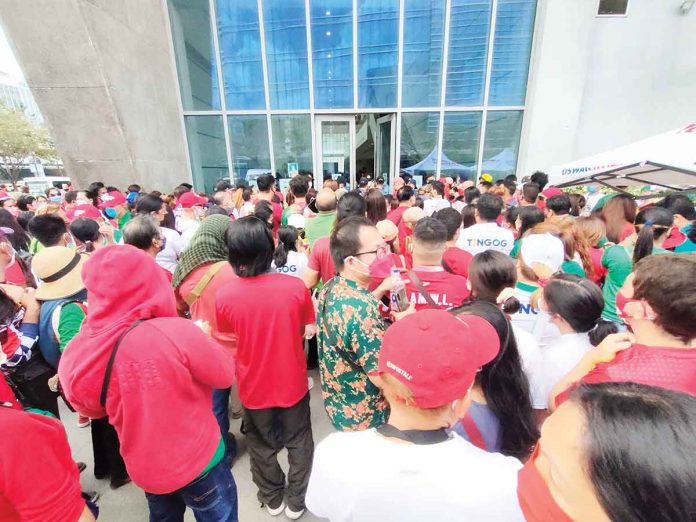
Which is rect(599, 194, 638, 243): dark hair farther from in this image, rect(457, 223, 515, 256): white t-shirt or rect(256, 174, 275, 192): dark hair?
rect(256, 174, 275, 192): dark hair

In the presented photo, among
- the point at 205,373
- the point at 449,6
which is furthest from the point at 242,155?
the point at 205,373

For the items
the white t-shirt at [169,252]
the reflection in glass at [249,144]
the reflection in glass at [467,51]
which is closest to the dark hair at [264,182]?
the white t-shirt at [169,252]

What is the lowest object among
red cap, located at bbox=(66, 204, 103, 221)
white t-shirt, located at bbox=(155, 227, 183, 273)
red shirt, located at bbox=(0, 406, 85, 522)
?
white t-shirt, located at bbox=(155, 227, 183, 273)

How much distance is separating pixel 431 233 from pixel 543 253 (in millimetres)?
852

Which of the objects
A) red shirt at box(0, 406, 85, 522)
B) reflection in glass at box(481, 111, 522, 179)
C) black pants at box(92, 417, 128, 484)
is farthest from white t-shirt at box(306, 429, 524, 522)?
reflection in glass at box(481, 111, 522, 179)

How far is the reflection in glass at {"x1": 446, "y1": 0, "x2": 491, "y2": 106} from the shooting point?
8109mm

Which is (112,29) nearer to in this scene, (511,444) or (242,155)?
(242,155)

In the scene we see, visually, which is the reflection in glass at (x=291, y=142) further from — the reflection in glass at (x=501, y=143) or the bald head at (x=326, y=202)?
the bald head at (x=326, y=202)

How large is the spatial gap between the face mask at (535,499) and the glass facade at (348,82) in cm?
934

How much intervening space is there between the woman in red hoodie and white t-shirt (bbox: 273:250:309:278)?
131 centimetres

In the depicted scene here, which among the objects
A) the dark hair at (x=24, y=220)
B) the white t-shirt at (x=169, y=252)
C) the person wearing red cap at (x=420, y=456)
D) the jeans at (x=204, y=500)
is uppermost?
the person wearing red cap at (x=420, y=456)

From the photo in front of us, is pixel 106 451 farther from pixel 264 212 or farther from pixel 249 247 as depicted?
pixel 264 212

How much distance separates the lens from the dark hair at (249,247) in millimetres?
1714

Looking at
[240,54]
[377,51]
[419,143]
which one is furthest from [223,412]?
[240,54]
